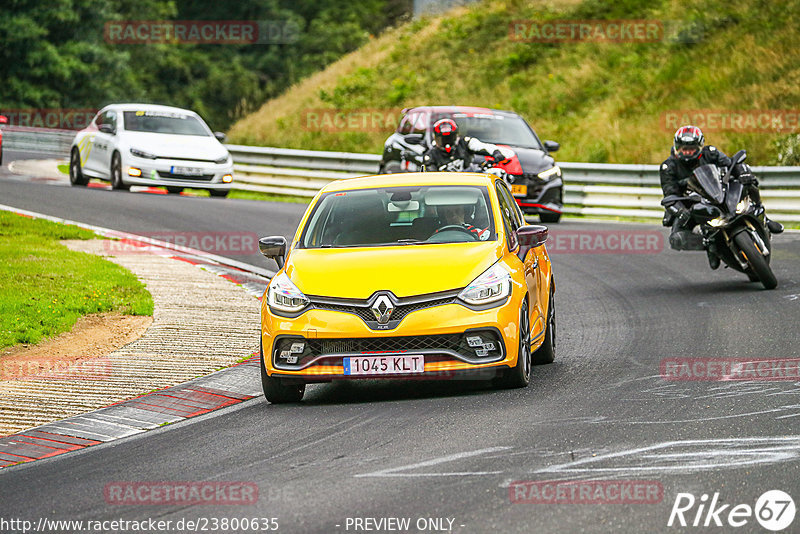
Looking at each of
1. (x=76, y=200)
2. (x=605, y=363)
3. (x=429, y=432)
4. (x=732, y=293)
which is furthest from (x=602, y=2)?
(x=429, y=432)

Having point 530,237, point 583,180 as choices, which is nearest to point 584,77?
point 583,180

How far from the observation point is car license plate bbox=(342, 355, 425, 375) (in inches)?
352

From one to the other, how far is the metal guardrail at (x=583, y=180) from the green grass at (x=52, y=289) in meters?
10.3

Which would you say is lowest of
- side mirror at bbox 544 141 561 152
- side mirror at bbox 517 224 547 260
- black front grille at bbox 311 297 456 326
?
black front grille at bbox 311 297 456 326

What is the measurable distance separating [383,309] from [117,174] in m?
18.0

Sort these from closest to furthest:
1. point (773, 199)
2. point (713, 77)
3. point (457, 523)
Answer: point (457, 523) < point (773, 199) < point (713, 77)

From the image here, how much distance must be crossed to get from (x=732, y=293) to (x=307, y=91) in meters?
32.0

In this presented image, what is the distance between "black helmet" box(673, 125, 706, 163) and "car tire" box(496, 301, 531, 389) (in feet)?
18.1

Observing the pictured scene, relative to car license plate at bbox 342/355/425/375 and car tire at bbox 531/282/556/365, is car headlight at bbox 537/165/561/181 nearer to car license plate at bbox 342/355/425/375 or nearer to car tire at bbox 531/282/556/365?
car tire at bbox 531/282/556/365

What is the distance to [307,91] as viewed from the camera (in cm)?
4488

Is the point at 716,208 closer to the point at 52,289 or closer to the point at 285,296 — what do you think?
the point at 285,296

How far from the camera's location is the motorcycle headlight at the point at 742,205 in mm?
13961

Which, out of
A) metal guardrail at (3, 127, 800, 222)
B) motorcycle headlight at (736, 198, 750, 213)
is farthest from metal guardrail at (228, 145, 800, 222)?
motorcycle headlight at (736, 198, 750, 213)

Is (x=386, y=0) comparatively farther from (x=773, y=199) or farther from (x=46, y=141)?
(x=773, y=199)
